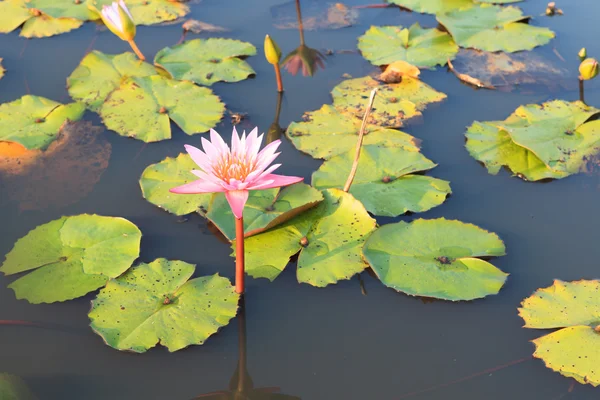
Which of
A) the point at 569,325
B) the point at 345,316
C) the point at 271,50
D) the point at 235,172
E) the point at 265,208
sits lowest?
the point at 345,316

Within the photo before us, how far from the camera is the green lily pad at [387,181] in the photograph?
330cm

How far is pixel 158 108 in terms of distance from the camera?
159 inches

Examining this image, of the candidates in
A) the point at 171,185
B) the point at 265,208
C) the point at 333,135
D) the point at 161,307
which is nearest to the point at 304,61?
the point at 333,135

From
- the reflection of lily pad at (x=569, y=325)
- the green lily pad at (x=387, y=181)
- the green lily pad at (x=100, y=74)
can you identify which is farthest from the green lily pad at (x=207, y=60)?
the reflection of lily pad at (x=569, y=325)

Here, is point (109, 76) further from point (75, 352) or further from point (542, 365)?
point (542, 365)

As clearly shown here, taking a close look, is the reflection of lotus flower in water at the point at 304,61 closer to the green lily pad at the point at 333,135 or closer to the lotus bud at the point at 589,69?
the green lily pad at the point at 333,135

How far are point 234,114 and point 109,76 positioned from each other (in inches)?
42.9

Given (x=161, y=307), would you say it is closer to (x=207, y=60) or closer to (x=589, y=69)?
(x=207, y=60)

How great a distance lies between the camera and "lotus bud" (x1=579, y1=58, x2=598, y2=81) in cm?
405

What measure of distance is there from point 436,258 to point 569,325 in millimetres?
679

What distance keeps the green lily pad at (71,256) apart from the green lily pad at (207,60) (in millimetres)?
1700

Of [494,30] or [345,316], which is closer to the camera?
[345,316]

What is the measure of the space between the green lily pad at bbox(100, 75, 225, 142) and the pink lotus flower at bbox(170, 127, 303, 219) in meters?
1.37

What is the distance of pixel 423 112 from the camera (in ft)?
13.6
